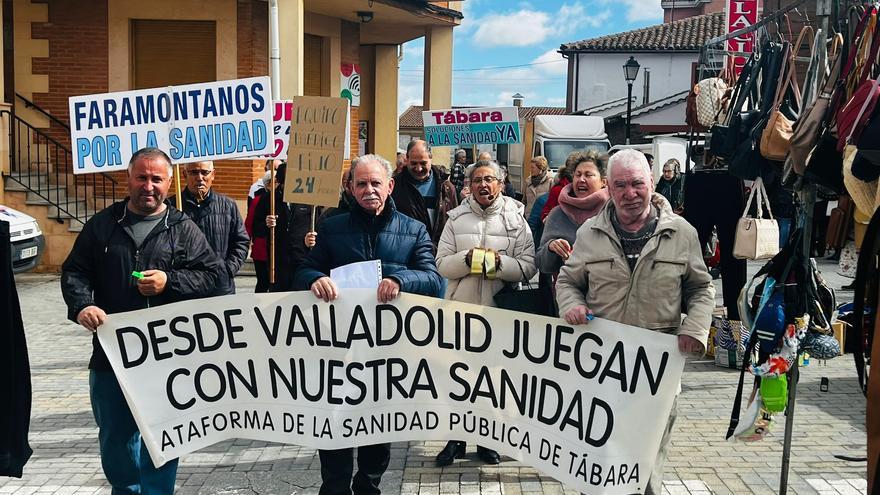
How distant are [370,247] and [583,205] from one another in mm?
1437

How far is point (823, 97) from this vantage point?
196 inches

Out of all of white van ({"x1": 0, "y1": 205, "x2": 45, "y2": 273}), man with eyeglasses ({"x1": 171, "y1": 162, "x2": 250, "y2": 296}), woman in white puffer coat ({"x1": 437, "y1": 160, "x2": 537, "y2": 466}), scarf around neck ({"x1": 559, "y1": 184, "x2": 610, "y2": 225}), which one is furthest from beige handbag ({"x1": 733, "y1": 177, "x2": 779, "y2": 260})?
white van ({"x1": 0, "y1": 205, "x2": 45, "y2": 273})

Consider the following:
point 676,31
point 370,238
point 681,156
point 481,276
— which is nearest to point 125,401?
point 370,238

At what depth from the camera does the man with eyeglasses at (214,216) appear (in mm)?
7074

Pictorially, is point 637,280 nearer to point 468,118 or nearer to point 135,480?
point 135,480

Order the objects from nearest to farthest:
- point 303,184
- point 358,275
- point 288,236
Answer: point 358,275 → point 303,184 → point 288,236

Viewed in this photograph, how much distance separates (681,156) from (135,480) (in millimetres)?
25338

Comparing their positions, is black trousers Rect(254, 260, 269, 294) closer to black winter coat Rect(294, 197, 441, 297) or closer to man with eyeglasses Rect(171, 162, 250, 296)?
man with eyeglasses Rect(171, 162, 250, 296)

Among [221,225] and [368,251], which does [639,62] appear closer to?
[221,225]

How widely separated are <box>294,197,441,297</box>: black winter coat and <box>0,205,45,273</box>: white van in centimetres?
971

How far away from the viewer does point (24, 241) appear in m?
13.8

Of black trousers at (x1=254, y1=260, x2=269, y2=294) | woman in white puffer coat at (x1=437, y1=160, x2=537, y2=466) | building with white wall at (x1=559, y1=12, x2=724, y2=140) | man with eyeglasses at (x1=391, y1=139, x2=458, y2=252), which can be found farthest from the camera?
building with white wall at (x1=559, y1=12, x2=724, y2=140)

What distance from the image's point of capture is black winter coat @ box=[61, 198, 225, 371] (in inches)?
186

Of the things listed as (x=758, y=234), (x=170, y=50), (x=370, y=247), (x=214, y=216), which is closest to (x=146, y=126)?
(x=214, y=216)
